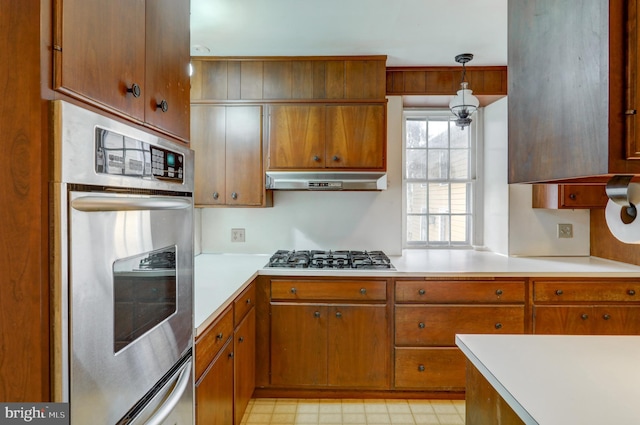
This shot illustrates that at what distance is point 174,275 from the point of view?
3.71ft

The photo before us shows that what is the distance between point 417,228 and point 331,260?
42.2 inches

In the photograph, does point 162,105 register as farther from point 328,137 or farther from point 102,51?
point 328,137

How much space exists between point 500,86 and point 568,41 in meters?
2.39

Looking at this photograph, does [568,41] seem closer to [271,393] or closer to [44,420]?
[44,420]

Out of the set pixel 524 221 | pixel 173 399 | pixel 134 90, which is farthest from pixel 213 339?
pixel 524 221

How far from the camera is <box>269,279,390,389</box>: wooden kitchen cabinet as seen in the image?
2445 mm

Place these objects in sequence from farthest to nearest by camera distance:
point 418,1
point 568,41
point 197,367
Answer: point 418,1 → point 197,367 → point 568,41

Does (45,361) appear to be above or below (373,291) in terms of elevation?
above

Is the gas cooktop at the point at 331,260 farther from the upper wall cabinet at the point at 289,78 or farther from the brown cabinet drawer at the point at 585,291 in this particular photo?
the upper wall cabinet at the point at 289,78

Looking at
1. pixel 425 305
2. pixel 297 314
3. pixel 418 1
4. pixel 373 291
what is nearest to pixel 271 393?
pixel 297 314

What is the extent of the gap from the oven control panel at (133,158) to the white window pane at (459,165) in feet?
8.97

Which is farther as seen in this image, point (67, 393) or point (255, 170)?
point (255, 170)

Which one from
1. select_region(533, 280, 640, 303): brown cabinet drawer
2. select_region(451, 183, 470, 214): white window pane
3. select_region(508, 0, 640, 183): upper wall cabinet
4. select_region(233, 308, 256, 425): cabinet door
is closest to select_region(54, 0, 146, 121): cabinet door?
select_region(508, 0, 640, 183): upper wall cabinet

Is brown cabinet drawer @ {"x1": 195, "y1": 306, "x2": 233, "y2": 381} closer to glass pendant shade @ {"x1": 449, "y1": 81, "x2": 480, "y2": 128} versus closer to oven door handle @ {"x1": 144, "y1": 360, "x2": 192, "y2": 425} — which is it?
oven door handle @ {"x1": 144, "y1": 360, "x2": 192, "y2": 425}
